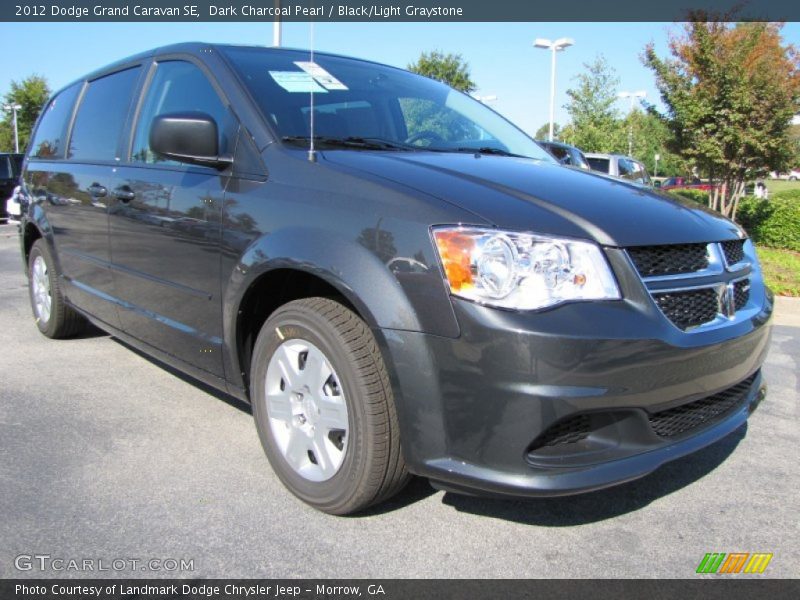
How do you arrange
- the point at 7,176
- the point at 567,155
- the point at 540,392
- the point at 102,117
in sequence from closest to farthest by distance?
1. the point at 540,392
2. the point at 102,117
3. the point at 567,155
4. the point at 7,176

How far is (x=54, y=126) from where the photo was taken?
4.93 metres

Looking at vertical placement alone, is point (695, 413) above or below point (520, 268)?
below

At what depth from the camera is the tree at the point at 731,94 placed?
11.4 meters

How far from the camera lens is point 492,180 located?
Result: 244cm

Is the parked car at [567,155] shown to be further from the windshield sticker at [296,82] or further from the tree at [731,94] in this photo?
the tree at [731,94]

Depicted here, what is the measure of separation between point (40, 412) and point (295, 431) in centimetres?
183

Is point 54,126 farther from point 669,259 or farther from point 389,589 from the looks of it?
point 669,259

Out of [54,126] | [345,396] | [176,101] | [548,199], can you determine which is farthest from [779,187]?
[345,396]

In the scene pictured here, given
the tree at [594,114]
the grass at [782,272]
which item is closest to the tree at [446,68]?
the tree at [594,114]

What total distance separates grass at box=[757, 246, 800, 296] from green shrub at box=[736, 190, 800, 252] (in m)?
1.01

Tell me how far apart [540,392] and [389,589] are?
2.57ft

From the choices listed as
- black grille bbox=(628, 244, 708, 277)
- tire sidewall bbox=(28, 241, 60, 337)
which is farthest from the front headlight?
tire sidewall bbox=(28, 241, 60, 337)

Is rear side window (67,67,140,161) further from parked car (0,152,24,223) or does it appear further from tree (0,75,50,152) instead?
tree (0,75,50,152)

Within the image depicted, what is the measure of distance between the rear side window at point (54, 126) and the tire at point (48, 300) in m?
0.67
